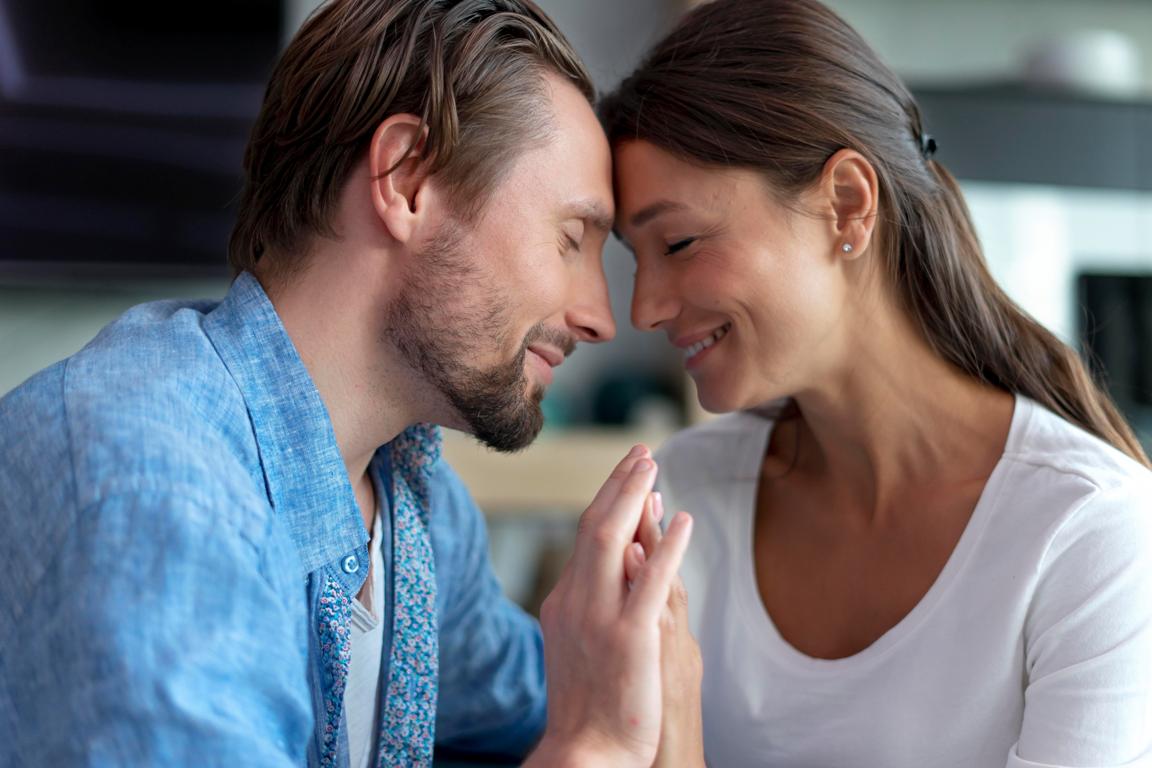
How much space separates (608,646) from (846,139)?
595 millimetres

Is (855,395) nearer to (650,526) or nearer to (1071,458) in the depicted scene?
(1071,458)

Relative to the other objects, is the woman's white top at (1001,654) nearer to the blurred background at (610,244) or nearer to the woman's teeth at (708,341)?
the woman's teeth at (708,341)

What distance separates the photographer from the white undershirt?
110 cm

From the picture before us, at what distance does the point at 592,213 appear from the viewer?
119 centimetres

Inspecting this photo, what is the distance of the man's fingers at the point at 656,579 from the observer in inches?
35.3

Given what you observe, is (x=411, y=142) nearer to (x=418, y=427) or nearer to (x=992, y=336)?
(x=418, y=427)

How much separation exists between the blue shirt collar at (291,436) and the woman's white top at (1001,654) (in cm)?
49

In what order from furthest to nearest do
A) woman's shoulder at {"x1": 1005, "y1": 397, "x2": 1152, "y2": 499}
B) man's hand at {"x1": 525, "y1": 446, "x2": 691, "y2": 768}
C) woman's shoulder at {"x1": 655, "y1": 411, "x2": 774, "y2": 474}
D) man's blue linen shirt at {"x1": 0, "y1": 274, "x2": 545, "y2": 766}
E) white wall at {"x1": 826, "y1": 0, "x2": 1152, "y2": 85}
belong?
white wall at {"x1": 826, "y1": 0, "x2": 1152, "y2": 85} → woman's shoulder at {"x1": 655, "y1": 411, "x2": 774, "y2": 474} → woman's shoulder at {"x1": 1005, "y1": 397, "x2": 1152, "y2": 499} → man's hand at {"x1": 525, "y1": 446, "x2": 691, "y2": 768} → man's blue linen shirt at {"x1": 0, "y1": 274, "x2": 545, "y2": 766}

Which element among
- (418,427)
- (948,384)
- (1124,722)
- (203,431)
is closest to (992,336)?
(948,384)

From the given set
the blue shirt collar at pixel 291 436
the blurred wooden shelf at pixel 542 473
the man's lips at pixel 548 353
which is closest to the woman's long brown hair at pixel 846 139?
the man's lips at pixel 548 353

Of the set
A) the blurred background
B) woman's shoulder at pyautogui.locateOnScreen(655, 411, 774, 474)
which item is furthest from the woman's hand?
the blurred background

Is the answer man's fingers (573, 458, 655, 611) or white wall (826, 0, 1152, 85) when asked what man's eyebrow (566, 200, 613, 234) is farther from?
white wall (826, 0, 1152, 85)

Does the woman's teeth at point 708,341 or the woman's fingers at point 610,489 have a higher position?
the woman's teeth at point 708,341

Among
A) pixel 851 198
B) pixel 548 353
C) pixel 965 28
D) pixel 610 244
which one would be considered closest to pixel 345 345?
pixel 548 353
